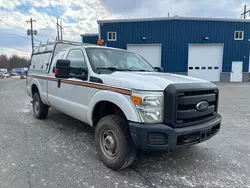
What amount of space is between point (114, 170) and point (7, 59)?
7644 cm

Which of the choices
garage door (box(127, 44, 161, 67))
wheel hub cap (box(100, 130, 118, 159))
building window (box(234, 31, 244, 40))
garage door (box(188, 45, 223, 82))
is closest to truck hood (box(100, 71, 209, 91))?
wheel hub cap (box(100, 130, 118, 159))

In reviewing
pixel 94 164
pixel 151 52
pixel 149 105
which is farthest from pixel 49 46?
pixel 151 52

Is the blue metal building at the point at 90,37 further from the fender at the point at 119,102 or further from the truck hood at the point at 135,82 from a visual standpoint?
the truck hood at the point at 135,82

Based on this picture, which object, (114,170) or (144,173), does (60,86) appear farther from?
(144,173)

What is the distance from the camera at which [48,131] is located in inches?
187

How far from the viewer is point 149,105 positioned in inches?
99.0

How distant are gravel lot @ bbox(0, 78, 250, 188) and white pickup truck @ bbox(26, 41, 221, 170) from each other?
35 centimetres

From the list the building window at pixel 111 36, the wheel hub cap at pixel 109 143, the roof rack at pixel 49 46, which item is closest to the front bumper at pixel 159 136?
the wheel hub cap at pixel 109 143

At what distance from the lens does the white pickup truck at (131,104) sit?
8.30 feet

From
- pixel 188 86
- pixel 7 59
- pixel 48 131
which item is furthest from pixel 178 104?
pixel 7 59

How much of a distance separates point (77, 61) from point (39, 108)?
104 inches

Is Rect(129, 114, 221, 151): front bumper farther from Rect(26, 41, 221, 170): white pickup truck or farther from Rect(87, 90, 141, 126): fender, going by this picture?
Rect(87, 90, 141, 126): fender

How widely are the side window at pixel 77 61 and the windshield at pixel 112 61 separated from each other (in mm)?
179

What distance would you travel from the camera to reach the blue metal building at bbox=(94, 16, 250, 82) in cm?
2062
